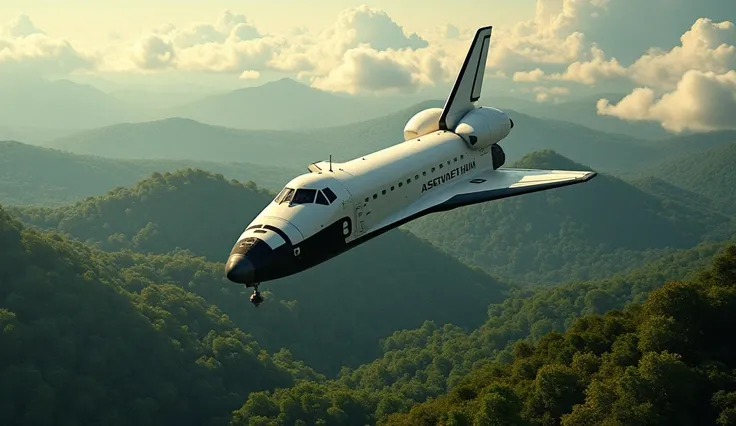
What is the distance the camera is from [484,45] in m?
50.7

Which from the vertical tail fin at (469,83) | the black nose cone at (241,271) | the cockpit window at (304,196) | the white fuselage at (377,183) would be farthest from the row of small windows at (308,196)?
the vertical tail fin at (469,83)

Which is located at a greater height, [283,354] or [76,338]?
[76,338]

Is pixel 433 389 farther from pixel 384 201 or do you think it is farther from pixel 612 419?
pixel 384 201

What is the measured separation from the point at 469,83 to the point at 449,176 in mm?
11108

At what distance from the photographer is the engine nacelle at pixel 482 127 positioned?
45219 mm

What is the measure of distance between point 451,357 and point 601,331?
105m

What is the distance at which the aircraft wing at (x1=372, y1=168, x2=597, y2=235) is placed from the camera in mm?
37312

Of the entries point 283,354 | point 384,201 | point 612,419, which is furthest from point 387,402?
point 384,201

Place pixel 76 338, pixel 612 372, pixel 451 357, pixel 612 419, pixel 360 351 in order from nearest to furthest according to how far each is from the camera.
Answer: pixel 612 419 < pixel 612 372 < pixel 76 338 < pixel 451 357 < pixel 360 351

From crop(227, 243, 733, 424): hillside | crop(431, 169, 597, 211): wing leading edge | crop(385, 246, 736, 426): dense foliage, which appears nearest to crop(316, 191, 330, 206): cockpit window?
crop(431, 169, 597, 211): wing leading edge

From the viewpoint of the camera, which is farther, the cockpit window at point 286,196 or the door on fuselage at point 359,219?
the door on fuselage at point 359,219

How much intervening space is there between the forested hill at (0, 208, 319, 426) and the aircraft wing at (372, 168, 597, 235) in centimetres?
7232

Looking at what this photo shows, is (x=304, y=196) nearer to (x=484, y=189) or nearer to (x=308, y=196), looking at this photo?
(x=308, y=196)

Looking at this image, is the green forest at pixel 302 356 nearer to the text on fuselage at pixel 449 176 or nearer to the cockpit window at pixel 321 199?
the text on fuselage at pixel 449 176
